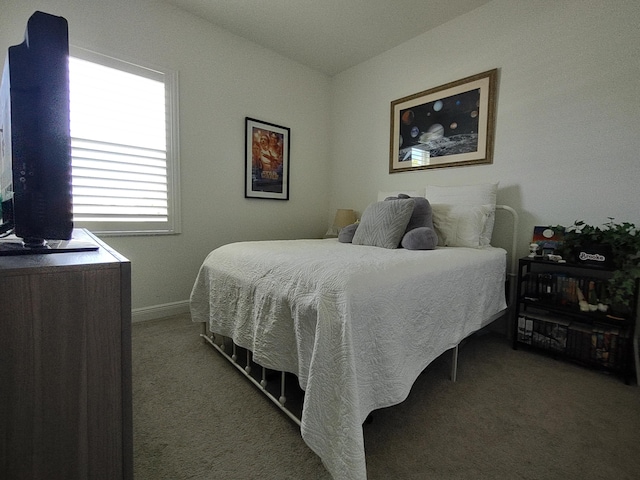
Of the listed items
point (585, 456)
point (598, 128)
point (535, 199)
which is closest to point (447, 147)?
point (535, 199)

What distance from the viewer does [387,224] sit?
1.98 metres

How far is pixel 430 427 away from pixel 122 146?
279cm

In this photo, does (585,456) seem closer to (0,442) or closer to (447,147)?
(0,442)

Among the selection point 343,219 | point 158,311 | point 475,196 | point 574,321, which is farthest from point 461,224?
point 158,311

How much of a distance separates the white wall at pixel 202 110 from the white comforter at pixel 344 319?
1.06 m

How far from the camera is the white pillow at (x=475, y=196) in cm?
226

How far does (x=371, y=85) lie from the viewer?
3283 millimetres

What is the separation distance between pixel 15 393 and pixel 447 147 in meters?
2.99

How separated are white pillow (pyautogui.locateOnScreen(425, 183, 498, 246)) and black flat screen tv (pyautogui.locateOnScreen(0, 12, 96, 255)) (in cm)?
241

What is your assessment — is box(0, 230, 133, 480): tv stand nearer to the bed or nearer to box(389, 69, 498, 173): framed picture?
the bed

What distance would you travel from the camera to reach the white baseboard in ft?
8.02

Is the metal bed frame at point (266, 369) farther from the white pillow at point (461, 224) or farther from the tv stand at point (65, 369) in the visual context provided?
the tv stand at point (65, 369)

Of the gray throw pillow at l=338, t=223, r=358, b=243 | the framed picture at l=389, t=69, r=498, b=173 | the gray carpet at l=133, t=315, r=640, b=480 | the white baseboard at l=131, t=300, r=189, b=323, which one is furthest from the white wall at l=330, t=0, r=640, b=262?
the white baseboard at l=131, t=300, r=189, b=323

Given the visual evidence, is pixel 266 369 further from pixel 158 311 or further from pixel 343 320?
pixel 158 311
